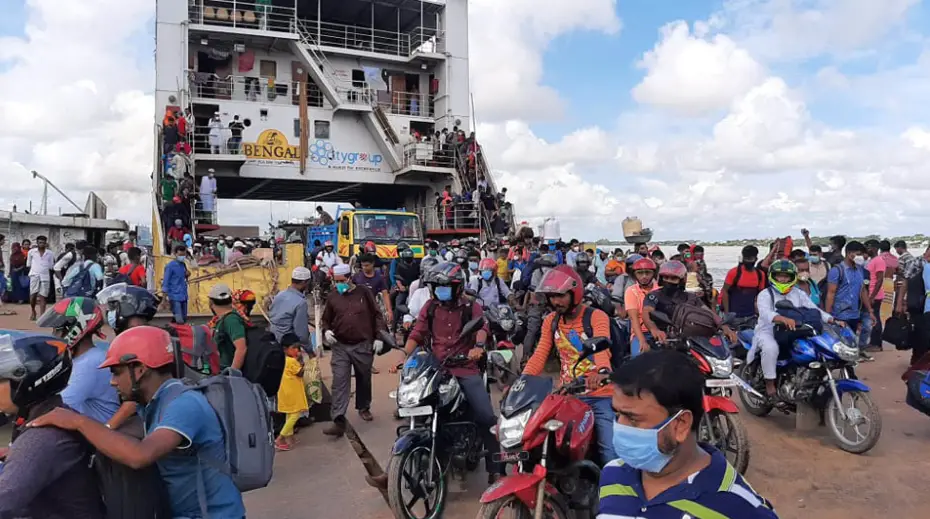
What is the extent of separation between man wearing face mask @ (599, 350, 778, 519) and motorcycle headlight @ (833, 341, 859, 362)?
14.4 feet

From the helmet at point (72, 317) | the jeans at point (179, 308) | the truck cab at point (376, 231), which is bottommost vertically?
the jeans at point (179, 308)

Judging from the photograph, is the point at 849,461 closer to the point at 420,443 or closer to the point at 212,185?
the point at 420,443

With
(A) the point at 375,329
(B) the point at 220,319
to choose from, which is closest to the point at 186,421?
(B) the point at 220,319

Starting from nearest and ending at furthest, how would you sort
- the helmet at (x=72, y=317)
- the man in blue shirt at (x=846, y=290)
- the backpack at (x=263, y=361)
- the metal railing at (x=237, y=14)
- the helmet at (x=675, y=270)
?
the helmet at (x=72, y=317) → the backpack at (x=263, y=361) → the helmet at (x=675, y=270) → the man in blue shirt at (x=846, y=290) → the metal railing at (x=237, y=14)

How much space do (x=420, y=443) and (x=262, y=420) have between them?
1673 mm

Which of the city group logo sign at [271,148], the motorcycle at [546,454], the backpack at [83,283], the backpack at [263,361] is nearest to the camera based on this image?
the motorcycle at [546,454]

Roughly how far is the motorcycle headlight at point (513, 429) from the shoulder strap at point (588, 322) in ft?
2.61

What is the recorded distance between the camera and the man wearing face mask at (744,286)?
23.6ft

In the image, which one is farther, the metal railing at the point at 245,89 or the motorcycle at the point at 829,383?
the metal railing at the point at 245,89

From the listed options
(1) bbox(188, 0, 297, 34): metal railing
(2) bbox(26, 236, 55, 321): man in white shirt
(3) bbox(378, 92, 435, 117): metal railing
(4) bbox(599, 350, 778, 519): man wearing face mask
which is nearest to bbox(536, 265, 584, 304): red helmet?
(4) bbox(599, 350, 778, 519): man wearing face mask

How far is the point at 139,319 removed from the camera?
156 inches

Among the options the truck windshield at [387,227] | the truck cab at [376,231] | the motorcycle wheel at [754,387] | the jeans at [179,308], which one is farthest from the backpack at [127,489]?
the truck windshield at [387,227]

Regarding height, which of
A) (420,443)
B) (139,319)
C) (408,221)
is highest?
(408,221)

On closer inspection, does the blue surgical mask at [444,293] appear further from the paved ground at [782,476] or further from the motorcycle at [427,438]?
the paved ground at [782,476]
